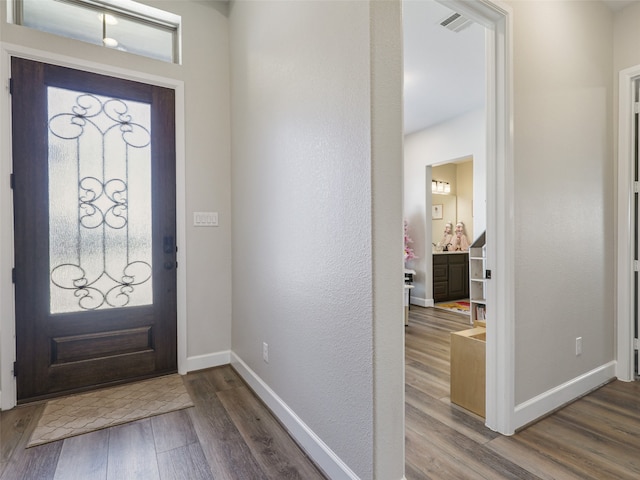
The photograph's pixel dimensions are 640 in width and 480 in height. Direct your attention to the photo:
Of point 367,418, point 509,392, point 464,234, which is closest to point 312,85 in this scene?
point 367,418

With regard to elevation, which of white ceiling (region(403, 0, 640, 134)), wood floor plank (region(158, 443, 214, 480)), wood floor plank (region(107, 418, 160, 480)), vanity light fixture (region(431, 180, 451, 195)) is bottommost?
wood floor plank (region(107, 418, 160, 480))

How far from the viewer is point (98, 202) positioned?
243 centimetres

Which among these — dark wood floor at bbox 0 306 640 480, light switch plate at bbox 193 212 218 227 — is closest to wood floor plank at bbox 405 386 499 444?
dark wood floor at bbox 0 306 640 480

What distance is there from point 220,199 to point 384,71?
6.42ft

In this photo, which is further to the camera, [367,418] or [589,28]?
[589,28]

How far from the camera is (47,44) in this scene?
2.26 meters

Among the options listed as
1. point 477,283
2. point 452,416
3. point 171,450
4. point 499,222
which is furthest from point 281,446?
point 477,283

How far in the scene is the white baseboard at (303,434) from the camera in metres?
1.47

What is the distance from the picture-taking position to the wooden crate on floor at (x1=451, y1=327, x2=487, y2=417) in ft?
6.62

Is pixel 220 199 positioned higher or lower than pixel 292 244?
higher

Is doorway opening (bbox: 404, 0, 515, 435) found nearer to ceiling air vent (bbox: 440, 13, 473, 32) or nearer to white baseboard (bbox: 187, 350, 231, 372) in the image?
ceiling air vent (bbox: 440, 13, 473, 32)

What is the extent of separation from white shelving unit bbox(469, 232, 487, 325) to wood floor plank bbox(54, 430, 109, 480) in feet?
13.0

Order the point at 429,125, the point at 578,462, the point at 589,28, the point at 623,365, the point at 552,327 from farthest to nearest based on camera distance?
the point at 429,125
the point at 623,365
the point at 589,28
the point at 552,327
the point at 578,462

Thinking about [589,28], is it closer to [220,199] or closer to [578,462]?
[578,462]
